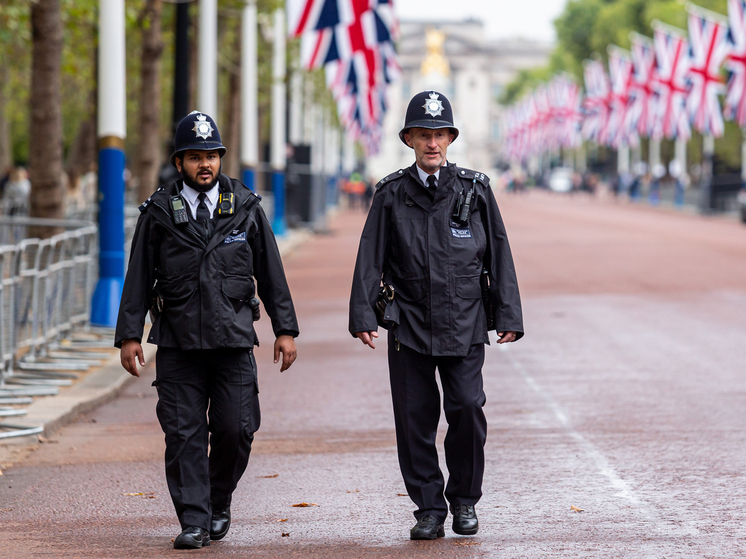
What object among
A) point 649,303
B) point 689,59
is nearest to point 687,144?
point 689,59

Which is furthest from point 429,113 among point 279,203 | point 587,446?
point 279,203

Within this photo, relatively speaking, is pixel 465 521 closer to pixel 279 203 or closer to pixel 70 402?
pixel 70 402

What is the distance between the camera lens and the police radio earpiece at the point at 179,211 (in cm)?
566

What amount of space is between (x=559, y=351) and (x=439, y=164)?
752 cm

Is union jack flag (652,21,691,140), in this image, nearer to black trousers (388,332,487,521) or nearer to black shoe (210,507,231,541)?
black trousers (388,332,487,521)

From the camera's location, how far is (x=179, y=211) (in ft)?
18.6

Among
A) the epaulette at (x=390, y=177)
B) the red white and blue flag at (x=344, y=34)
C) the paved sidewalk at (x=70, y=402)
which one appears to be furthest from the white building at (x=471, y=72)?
the epaulette at (x=390, y=177)

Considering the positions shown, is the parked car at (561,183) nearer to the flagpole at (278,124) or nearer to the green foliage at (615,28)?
the green foliage at (615,28)

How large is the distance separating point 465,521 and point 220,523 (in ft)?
3.63

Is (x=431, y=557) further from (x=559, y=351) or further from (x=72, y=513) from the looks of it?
(x=559, y=351)

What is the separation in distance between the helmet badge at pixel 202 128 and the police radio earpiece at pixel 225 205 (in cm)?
27

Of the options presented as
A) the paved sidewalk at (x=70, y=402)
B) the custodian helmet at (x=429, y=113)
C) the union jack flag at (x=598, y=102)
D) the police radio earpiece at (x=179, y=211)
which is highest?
the union jack flag at (x=598, y=102)

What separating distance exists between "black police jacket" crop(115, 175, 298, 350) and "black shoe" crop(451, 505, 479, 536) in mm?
1099

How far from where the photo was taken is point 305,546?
226 inches
